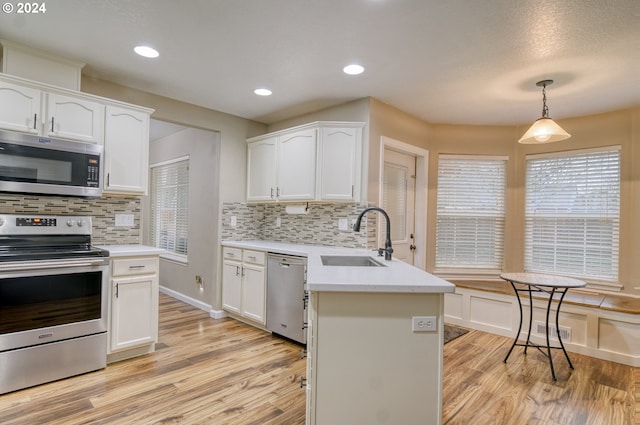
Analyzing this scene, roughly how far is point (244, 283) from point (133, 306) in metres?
1.14

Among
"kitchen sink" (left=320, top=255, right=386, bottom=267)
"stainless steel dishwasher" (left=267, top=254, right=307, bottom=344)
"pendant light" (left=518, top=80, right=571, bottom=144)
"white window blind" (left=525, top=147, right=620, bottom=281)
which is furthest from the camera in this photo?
"white window blind" (left=525, top=147, right=620, bottom=281)

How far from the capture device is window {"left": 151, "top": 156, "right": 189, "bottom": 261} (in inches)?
192

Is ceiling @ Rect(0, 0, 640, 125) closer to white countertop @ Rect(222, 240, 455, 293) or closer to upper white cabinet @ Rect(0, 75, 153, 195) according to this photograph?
upper white cabinet @ Rect(0, 75, 153, 195)

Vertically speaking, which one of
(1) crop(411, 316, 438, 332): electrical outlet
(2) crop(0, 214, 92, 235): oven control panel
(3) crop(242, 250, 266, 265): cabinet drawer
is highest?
(2) crop(0, 214, 92, 235): oven control panel

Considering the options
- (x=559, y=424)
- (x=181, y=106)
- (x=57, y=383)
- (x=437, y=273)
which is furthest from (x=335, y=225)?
(x=57, y=383)

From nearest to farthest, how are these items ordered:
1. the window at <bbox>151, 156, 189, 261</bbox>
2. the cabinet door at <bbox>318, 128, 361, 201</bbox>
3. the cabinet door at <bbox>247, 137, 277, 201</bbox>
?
1. the cabinet door at <bbox>318, 128, 361, 201</bbox>
2. the cabinet door at <bbox>247, 137, 277, 201</bbox>
3. the window at <bbox>151, 156, 189, 261</bbox>

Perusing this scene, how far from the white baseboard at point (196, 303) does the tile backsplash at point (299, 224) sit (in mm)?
878

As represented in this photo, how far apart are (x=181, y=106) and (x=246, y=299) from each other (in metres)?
2.20

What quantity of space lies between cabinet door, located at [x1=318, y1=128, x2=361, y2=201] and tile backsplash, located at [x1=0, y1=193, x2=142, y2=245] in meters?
1.87

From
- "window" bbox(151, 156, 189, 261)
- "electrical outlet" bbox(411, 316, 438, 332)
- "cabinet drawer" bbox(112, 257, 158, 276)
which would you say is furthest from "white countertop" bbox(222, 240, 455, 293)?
"window" bbox(151, 156, 189, 261)

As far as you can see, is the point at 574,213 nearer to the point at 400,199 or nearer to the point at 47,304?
the point at 400,199

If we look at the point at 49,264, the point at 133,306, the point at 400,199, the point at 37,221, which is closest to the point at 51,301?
the point at 49,264

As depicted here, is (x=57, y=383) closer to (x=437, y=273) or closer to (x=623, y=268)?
(x=437, y=273)

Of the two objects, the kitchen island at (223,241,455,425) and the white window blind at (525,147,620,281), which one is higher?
the white window blind at (525,147,620,281)
